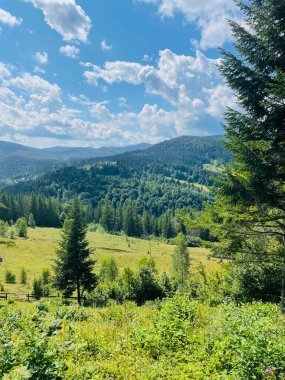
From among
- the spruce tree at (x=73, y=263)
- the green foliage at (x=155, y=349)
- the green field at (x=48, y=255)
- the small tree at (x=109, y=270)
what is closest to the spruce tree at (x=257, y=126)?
the green foliage at (x=155, y=349)

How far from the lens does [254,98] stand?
1245 cm

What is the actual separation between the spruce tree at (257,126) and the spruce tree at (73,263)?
81.9 feet

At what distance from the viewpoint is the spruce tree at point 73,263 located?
33.7 meters

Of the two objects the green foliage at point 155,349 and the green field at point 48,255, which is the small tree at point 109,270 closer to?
the green field at point 48,255

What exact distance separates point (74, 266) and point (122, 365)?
29073 mm

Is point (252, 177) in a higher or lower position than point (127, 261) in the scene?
higher

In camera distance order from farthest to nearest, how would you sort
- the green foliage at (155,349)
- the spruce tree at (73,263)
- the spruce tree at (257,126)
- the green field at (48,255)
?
the green field at (48,255) < the spruce tree at (73,263) < the spruce tree at (257,126) < the green foliage at (155,349)

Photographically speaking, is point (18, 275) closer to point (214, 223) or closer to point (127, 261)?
point (127, 261)

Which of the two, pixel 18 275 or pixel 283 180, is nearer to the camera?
pixel 283 180

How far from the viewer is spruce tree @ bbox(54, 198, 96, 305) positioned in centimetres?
3366

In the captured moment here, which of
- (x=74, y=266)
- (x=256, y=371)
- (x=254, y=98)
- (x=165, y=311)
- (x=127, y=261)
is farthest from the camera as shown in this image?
(x=127, y=261)

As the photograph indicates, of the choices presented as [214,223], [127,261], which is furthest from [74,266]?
[127,261]

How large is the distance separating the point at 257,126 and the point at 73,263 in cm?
2737

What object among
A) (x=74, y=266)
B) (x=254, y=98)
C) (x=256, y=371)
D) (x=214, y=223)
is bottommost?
(x=74, y=266)
